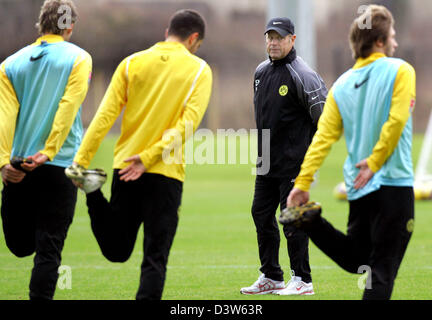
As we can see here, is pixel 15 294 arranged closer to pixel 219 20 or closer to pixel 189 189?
pixel 189 189

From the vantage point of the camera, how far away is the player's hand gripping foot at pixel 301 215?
5.02 m

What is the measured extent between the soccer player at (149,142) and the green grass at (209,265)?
5.08ft

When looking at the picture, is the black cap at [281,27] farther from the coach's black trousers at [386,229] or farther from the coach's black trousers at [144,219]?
the coach's black trousers at [386,229]

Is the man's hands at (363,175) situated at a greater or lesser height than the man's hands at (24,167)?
greater

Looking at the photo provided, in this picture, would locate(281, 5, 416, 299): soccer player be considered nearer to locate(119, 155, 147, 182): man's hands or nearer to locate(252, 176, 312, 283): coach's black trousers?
locate(119, 155, 147, 182): man's hands

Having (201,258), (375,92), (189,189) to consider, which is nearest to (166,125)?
(375,92)

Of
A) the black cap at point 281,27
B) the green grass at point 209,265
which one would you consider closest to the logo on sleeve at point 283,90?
the black cap at point 281,27

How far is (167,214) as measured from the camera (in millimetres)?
5320

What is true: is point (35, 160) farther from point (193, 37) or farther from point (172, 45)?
point (193, 37)

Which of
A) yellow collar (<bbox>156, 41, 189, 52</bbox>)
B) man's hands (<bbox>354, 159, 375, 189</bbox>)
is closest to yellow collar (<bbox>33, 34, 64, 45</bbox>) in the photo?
yellow collar (<bbox>156, 41, 189, 52</bbox>)

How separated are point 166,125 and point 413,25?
49.6 metres

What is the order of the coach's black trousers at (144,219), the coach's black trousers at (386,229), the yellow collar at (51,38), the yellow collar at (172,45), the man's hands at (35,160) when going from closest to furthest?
the coach's black trousers at (386,229)
the coach's black trousers at (144,219)
the yellow collar at (172,45)
the man's hands at (35,160)
the yellow collar at (51,38)

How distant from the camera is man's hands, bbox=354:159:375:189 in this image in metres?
4.91
